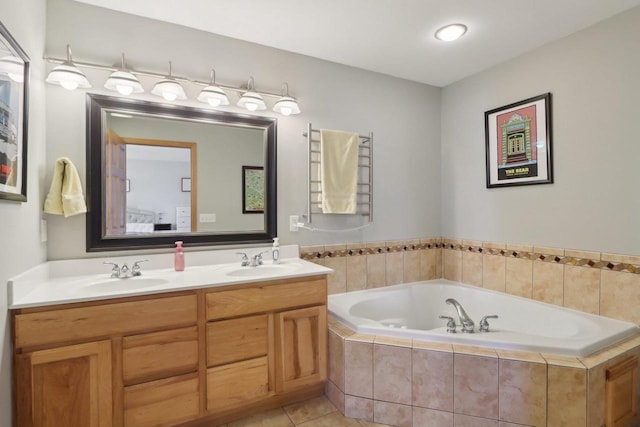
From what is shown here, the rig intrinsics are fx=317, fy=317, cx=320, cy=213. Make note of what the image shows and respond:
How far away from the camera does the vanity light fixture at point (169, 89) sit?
1.92 meters

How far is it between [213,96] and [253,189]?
2.16ft

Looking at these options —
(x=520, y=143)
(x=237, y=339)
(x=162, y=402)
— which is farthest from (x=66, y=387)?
(x=520, y=143)

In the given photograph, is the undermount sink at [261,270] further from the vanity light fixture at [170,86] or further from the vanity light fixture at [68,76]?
the vanity light fixture at [68,76]

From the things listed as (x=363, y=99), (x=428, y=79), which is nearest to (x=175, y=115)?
(x=363, y=99)

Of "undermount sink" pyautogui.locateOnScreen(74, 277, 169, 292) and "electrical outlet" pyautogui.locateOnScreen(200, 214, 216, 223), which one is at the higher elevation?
"electrical outlet" pyautogui.locateOnScreen(200, 214, 216, 223)

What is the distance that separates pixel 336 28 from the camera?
6.80ft

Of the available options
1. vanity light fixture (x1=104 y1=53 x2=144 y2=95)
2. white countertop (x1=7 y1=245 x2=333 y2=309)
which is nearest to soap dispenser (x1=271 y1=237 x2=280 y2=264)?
white countertop (x1=7 y1=245 x2=333 y2=309)

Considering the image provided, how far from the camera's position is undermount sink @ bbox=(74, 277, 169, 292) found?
1647 mm

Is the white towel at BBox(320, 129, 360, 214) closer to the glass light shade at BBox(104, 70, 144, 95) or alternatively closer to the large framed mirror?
the large framed mirror

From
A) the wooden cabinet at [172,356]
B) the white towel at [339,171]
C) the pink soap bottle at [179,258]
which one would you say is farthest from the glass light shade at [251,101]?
the wooden cabinet at [172,356]

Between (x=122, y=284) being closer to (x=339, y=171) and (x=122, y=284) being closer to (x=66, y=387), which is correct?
(x=66, y=387)

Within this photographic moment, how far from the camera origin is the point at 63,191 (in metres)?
1.68

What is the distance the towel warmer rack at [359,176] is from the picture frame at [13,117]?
1.54 metres

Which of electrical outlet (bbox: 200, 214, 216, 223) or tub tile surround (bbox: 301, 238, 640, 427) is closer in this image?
tub tile surround (bbox: 301, 238, 640, 427)
